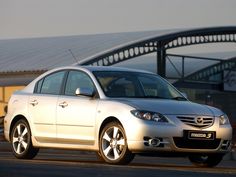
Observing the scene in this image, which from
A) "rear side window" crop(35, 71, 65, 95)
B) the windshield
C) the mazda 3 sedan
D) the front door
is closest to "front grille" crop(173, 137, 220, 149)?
the mazda 3 sedan

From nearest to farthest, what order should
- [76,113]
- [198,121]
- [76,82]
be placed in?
[198,121]
[76,113]
[76,82]

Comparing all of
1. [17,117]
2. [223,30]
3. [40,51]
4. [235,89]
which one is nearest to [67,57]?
[40,51]

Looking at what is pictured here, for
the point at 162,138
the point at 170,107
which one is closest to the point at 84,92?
the point at 170,107

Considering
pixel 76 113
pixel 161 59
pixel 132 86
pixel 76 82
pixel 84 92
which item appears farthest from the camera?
pixel 161 59

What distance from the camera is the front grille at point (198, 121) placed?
493 inches

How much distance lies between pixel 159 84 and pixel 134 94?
0.73m

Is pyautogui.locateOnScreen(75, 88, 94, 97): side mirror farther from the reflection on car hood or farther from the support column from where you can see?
the support column

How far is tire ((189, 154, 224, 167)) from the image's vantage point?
521 inches

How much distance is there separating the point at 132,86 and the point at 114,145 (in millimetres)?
1272

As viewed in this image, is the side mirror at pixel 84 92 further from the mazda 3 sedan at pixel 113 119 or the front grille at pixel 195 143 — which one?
the front grille at pixel 195 143

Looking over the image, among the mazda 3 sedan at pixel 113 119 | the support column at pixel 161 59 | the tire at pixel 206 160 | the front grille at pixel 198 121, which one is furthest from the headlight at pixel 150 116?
the support column at pixel 161 59

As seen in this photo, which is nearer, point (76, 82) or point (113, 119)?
point (113, 119)

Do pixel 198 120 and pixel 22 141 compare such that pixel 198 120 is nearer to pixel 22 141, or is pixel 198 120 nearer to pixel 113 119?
pixel 113 119

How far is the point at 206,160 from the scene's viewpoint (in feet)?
44.0
